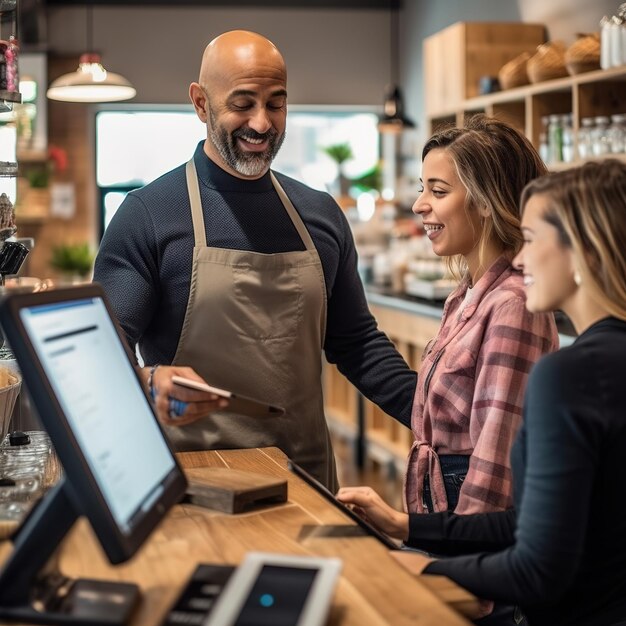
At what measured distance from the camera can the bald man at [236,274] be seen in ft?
8.34

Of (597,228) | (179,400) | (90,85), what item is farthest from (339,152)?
(597,228)

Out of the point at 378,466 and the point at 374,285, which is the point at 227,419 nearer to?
the point at 378,466

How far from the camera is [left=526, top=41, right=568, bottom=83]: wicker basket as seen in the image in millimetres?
Result: 5512

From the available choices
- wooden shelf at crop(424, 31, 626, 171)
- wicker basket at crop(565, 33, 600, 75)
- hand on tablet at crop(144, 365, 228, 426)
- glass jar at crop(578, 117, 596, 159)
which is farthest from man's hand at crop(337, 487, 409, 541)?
wicker basket at crop(565, 33, 600, 75)

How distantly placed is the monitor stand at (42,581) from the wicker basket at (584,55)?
435 cm

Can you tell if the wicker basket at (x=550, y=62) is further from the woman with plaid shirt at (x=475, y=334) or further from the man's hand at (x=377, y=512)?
the man's hand at (x=377, y=512)

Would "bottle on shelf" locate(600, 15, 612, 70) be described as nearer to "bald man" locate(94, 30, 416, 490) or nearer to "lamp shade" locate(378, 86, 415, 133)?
"bald man" locate(94, 30, 416, 490)

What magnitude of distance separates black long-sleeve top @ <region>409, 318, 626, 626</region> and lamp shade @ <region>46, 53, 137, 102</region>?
5.78 metres

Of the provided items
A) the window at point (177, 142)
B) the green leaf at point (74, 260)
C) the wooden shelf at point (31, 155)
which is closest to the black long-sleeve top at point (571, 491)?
the green leaf at point (74, 260)

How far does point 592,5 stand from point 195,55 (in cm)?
445

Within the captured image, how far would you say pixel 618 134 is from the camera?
488 centimetres

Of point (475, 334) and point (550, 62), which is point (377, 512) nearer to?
point (475, 334)

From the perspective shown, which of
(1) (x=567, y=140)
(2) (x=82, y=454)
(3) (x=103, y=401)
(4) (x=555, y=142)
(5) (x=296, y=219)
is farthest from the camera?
(4) (x=555, y=142)

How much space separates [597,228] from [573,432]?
319 mm
